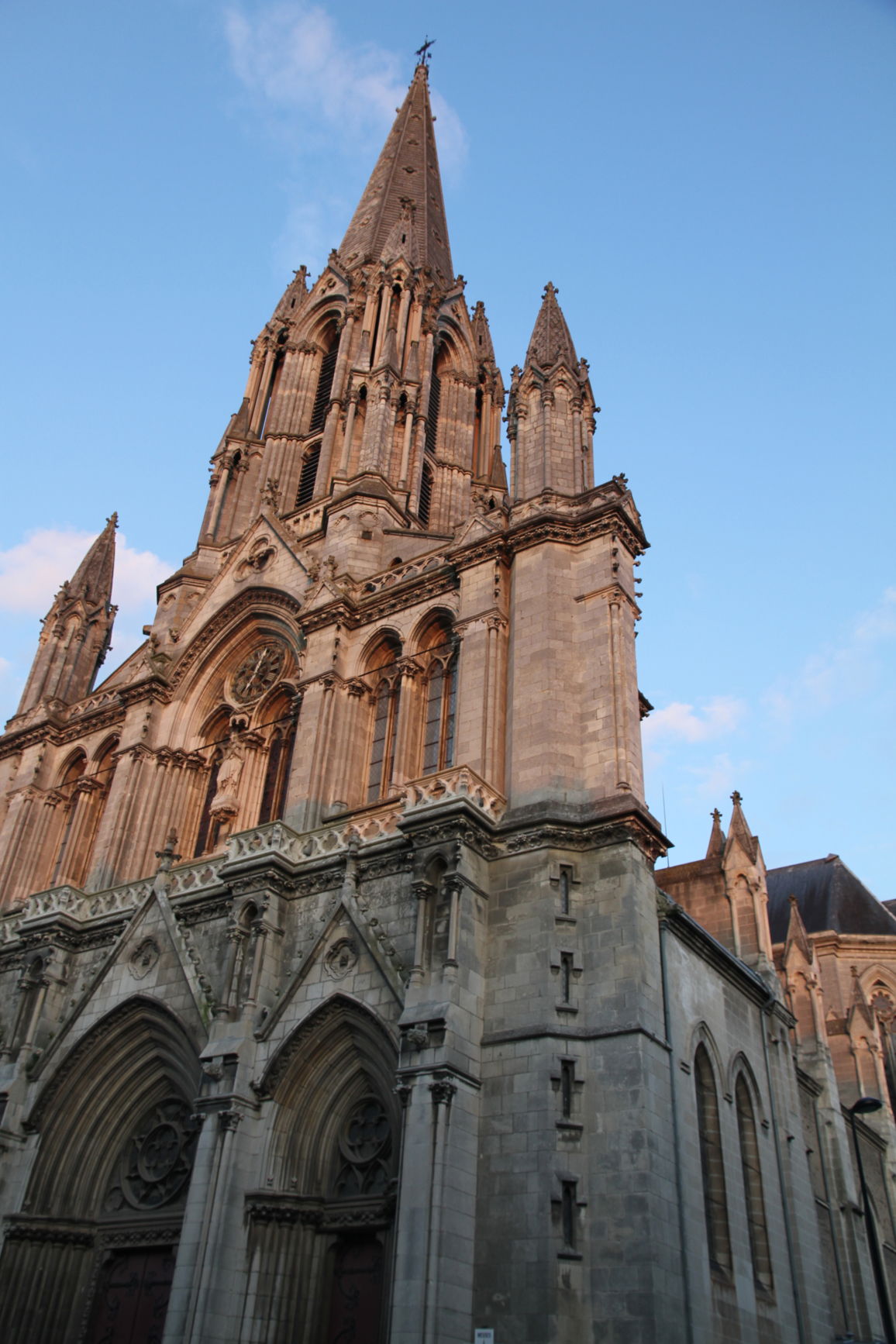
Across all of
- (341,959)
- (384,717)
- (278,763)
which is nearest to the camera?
(341,959)

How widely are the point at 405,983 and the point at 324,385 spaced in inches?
943

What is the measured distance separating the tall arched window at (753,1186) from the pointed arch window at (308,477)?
19.5m

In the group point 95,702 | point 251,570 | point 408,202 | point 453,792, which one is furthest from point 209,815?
point 408,202

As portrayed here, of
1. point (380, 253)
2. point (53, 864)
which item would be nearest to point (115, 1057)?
point (53, 864)

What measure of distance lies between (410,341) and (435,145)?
19.2 metres

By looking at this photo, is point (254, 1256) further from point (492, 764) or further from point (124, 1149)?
point (492, 764)

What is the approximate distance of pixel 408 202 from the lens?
40625 mm

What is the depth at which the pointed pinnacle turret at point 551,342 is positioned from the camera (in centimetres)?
2480

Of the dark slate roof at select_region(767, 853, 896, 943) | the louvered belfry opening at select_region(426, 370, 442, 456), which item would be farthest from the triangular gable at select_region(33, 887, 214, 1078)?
the dark slate roof at select_region(767, 853, 896, 943)

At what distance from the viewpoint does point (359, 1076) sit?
57.6 ft

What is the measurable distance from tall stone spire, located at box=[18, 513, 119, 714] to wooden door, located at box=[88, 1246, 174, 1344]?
1577 cm

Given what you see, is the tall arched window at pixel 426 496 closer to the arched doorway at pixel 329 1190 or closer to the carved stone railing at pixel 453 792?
the carved stone railing at pixel 453 792

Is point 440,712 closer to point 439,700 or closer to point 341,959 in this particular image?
point 439,700

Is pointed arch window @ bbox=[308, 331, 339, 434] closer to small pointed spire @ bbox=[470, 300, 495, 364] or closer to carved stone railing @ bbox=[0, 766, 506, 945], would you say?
small pointed spire @ bbox=[470, 300, 495, 364]
